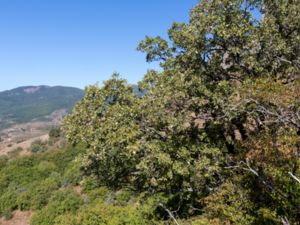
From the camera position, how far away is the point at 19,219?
132 feet

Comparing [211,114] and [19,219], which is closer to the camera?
[211,114]

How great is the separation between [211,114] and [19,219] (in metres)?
31.9

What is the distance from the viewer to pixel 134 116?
53.2 ft

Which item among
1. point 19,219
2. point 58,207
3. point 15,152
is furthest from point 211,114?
point 15,152

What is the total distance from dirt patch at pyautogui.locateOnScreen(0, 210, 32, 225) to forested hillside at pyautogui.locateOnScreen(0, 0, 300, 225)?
2455 centimetres

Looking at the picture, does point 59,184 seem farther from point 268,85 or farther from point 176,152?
point 268,85

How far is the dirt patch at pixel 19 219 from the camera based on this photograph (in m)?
39.2

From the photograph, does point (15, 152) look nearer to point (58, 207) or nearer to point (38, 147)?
point (38, 147)

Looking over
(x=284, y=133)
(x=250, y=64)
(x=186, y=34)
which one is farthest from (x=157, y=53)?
(x=284, y=133)

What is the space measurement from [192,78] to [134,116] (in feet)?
10.2

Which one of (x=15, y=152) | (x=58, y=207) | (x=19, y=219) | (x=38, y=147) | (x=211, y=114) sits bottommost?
(x=19, y=219)

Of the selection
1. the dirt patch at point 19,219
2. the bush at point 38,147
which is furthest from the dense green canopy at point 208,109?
the bush at point 38,147

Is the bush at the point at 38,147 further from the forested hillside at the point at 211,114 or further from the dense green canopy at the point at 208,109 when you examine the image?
the dense green canopy at the point at 208,109

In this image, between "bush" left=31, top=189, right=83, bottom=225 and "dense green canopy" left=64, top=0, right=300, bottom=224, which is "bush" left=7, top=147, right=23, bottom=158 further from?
"dense green canopy" left=64, top=0, right=300, bottom=224
